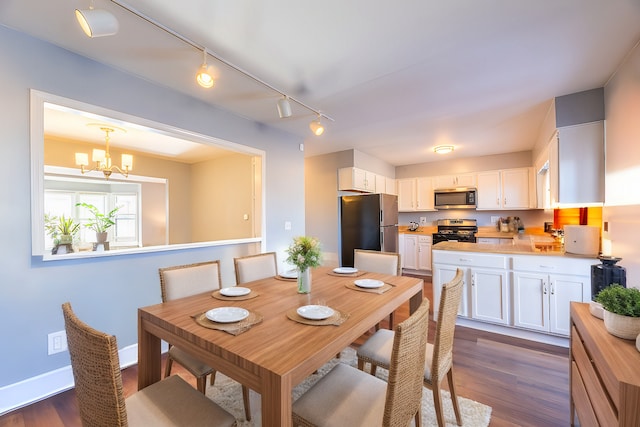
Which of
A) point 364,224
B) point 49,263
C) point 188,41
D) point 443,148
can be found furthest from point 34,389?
point 443,148

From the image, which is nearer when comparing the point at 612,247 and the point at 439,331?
the point at 439,331

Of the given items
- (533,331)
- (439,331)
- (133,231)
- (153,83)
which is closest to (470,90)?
(439,331)

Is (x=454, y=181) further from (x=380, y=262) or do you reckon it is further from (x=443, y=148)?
(x=380, y=262)

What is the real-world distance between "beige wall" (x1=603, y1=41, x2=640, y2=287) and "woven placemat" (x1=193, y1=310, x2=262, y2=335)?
2.45 metres

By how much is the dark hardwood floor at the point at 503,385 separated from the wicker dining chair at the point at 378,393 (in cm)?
89

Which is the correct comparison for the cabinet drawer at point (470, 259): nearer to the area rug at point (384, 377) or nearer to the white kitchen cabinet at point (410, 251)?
the area rug at point (384, 377)

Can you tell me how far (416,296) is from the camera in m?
2.00

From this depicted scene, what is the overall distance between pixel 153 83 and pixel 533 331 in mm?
4258

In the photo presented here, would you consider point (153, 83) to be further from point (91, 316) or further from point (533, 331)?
point (533, 331)

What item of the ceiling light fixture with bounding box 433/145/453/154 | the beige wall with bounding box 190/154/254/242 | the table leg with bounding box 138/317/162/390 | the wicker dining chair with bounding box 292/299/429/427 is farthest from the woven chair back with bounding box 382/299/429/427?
the ceiling light fixture with bounding box 433/145/453/154

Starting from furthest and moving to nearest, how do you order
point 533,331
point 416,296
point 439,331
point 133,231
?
point 133,231 → point 533,331 → point 416,296 → point 439,331

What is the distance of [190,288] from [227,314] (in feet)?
2.08

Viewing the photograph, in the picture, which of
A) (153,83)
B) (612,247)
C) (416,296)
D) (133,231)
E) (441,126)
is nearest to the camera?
(416,296)

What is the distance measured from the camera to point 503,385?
1.90m
